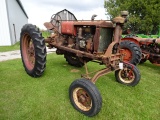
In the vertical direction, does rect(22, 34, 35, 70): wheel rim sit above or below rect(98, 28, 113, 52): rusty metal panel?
below

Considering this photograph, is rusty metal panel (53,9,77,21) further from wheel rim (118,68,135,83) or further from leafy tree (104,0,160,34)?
leafy tree (104,0,160,34)

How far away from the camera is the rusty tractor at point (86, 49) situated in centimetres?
263

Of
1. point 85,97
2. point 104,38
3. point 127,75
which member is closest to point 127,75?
point 127,75

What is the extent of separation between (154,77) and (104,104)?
7.86ft

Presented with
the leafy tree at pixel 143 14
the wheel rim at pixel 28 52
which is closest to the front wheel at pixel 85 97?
the wheel rim at pixel 28 52

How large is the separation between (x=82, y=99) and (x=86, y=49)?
1.21 metres

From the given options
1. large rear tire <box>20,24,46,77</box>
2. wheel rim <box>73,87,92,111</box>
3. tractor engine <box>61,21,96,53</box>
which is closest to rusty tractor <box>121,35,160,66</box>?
tractor engine <box>61,21,96,53</box>

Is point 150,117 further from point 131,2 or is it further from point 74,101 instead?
point 131,2

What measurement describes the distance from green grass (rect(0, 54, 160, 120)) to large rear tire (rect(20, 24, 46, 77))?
269 millimetres

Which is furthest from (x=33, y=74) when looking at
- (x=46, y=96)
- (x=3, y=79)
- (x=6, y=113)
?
(x=6, y=113)

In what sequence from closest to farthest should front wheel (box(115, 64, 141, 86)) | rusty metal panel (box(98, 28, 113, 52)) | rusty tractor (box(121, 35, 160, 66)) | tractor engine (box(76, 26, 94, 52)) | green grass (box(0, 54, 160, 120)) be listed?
green grass (box(0, 54, 160, 120)), rusty metal panel (box(98, 28, 113, 52)), tractor engine (box(76, 26, 94, 52)), front wheel (box(115, 64, 141, 86)), rusty tractor (box(121, 35, 160, 66))

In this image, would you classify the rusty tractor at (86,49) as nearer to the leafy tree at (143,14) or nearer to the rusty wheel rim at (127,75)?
the rusty wheel rim at (127,75)

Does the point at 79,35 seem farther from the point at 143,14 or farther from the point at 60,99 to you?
the point at 143,14

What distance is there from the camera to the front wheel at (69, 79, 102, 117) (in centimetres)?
240
